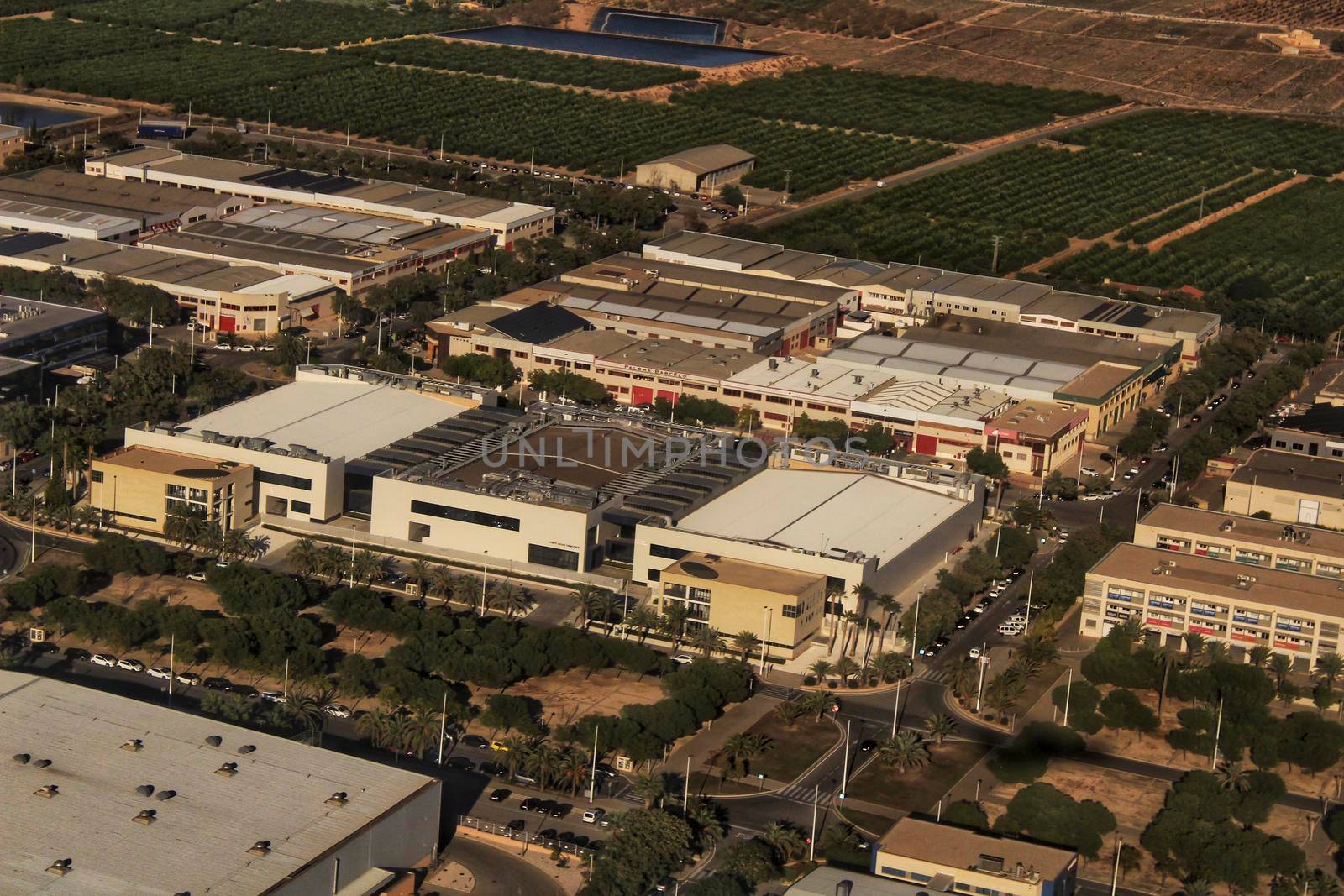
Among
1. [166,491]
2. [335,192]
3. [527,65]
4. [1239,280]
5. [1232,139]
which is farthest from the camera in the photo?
[527,65]

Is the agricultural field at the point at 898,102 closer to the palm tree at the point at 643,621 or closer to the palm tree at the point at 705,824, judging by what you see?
the palm tree at the point at 643,621

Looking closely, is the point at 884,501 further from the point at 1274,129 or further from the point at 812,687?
the point at 1274,129

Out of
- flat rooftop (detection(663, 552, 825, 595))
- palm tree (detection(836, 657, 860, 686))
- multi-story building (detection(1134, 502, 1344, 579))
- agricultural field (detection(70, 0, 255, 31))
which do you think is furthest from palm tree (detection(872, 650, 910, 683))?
agricultural field (detection(70, 0, 255, 31))

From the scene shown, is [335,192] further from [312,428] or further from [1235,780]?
[1235,780]

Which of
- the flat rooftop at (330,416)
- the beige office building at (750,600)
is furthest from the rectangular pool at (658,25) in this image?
the beige office building at (750,600)

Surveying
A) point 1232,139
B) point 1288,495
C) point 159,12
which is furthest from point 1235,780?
Result: point 159,12

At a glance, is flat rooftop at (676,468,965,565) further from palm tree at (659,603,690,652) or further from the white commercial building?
the white commercial building
